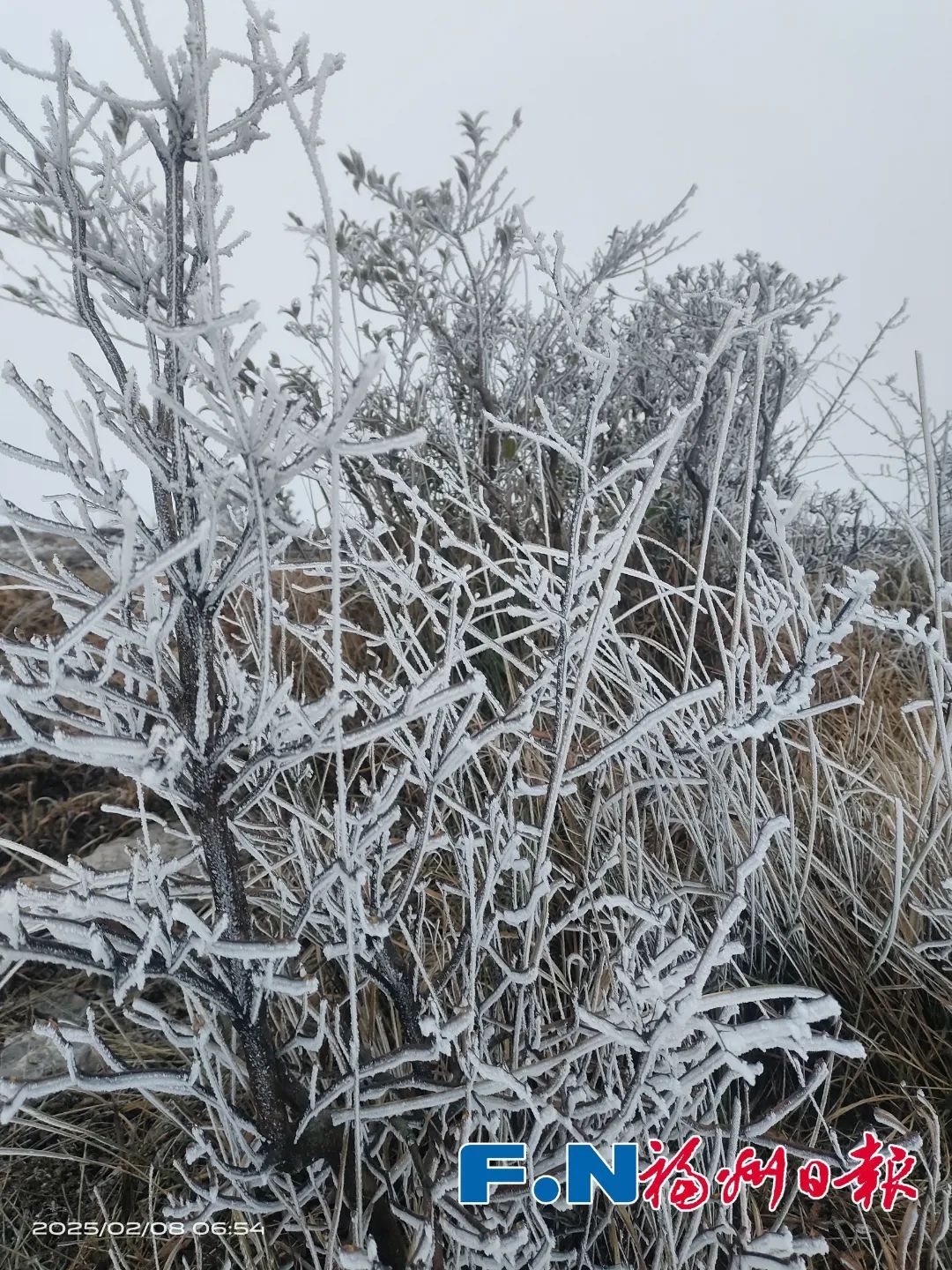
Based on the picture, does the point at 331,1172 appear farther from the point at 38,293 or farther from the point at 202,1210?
the point at 38,293

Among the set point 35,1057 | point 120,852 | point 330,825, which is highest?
point 330,825

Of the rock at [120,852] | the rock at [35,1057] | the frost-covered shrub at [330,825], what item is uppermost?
the frost-covered shrub at [330,825]

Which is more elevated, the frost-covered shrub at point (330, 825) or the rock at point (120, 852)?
the frost-covered shrub at point (330, 825)
